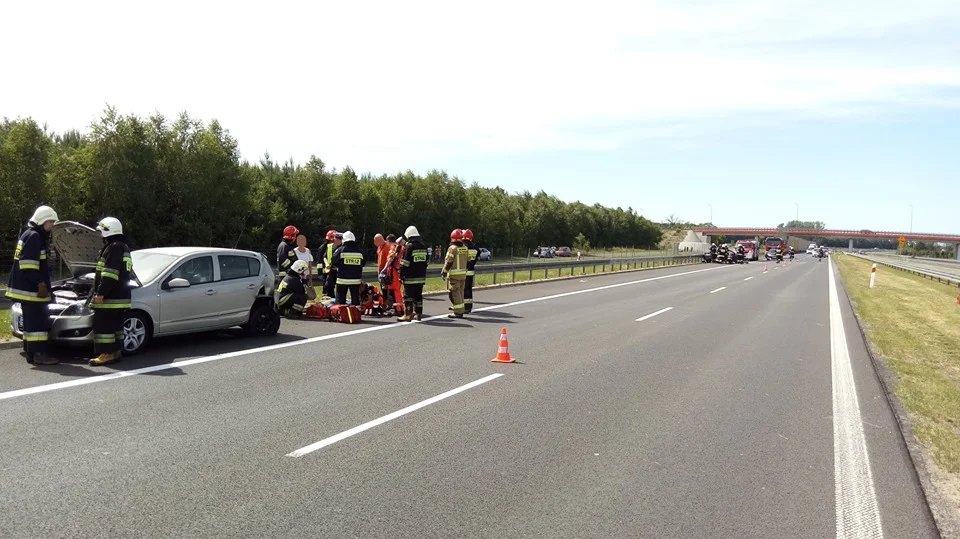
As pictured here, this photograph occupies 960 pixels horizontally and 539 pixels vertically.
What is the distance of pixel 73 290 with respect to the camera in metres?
9.90

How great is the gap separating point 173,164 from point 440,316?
25.3m

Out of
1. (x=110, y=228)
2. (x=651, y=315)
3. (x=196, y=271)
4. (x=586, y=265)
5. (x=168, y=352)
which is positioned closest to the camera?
(x=110, y=228)

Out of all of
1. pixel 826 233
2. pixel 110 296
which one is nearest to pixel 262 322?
pixel 110 296

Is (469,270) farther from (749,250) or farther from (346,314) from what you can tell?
(749,250)

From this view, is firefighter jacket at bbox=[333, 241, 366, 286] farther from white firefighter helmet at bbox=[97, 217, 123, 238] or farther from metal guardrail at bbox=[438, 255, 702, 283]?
metal guardrail at bbox=[438, 255, 702, 283]

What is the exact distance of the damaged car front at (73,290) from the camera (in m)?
9.20

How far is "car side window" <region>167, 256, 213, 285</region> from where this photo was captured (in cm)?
1067

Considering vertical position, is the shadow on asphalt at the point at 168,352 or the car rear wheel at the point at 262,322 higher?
the car rear wheel at the point at 262,322

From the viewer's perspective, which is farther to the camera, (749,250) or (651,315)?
(749,250)

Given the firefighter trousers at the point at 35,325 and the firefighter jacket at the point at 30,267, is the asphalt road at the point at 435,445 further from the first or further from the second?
the firefighter jacket at the point at 30,267

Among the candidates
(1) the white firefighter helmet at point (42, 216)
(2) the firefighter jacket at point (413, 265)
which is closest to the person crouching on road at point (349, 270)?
(2) the firefighter jacket at point (413, 265)

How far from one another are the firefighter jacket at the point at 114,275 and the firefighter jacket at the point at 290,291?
17.2ft

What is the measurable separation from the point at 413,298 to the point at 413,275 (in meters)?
0.50

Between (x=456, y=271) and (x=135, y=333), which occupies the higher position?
(x=456, y=271)
